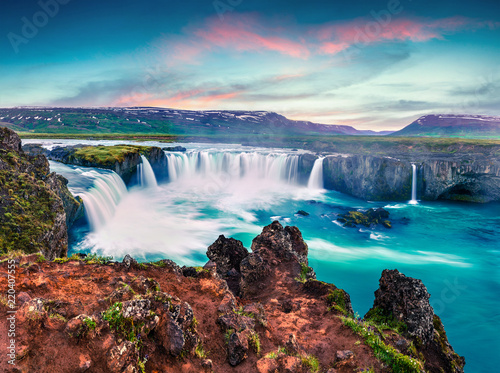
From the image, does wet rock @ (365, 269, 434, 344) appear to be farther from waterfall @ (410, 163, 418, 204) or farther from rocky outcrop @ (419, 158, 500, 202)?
rocky outcrop @ (419, 158, 500, 202)

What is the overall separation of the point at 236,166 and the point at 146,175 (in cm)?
2025

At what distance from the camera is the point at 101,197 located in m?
30.0

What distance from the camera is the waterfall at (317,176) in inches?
2135

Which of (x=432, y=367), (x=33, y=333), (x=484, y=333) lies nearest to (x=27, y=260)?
(x=33, y=333)

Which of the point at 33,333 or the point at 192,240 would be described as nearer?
the point at 33,333

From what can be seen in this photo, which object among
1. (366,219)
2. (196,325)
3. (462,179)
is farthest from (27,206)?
(462,179)

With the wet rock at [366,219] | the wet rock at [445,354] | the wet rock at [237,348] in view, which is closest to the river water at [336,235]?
the wet rock at [366,219]

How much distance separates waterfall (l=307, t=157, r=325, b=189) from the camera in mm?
54219

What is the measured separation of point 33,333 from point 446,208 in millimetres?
51939

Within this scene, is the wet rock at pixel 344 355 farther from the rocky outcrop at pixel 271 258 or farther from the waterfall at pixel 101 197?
the waterfall at pixel 101 197

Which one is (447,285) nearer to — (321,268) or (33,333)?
(321,268)

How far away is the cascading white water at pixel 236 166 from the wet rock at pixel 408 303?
154 feet

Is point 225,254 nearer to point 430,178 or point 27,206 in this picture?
point 27,206

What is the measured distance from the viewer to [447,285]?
2181 cm
